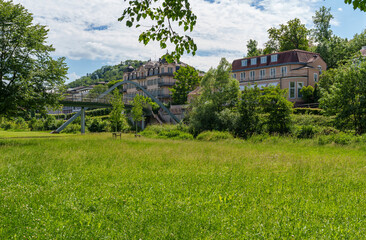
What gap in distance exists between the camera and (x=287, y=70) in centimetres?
5762

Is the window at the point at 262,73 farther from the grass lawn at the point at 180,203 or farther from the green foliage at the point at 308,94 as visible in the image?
the grass lawn at the point at 180,203

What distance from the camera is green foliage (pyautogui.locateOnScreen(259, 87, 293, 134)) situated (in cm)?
3378

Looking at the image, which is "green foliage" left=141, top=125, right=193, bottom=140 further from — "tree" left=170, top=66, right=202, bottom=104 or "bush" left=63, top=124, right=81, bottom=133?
"tree" left=170, top=66, right=202, bottom=104

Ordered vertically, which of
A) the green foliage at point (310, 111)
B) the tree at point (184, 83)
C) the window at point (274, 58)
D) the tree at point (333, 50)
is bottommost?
the green foliage at point (310, 111)

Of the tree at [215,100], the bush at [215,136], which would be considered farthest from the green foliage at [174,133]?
the bush at [215,136]

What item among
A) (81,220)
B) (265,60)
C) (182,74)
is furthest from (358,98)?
(182,74)

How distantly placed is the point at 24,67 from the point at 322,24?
69.2 m

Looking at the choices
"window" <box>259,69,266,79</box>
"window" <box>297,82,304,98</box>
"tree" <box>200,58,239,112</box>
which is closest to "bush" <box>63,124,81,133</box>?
"tree" <box>200,58,239,112</box>

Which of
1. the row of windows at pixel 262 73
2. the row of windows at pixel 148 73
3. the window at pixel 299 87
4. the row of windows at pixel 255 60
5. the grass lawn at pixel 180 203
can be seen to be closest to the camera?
the grass lawn at pixel 180 203

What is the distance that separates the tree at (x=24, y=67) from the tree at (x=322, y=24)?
212 ft

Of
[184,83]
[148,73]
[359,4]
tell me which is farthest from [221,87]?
[148,73]

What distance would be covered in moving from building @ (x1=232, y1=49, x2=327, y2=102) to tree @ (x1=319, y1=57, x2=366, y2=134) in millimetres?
22832

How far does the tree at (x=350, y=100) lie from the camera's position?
2889cm

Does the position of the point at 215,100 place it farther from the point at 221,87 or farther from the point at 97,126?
the point at 97,126
